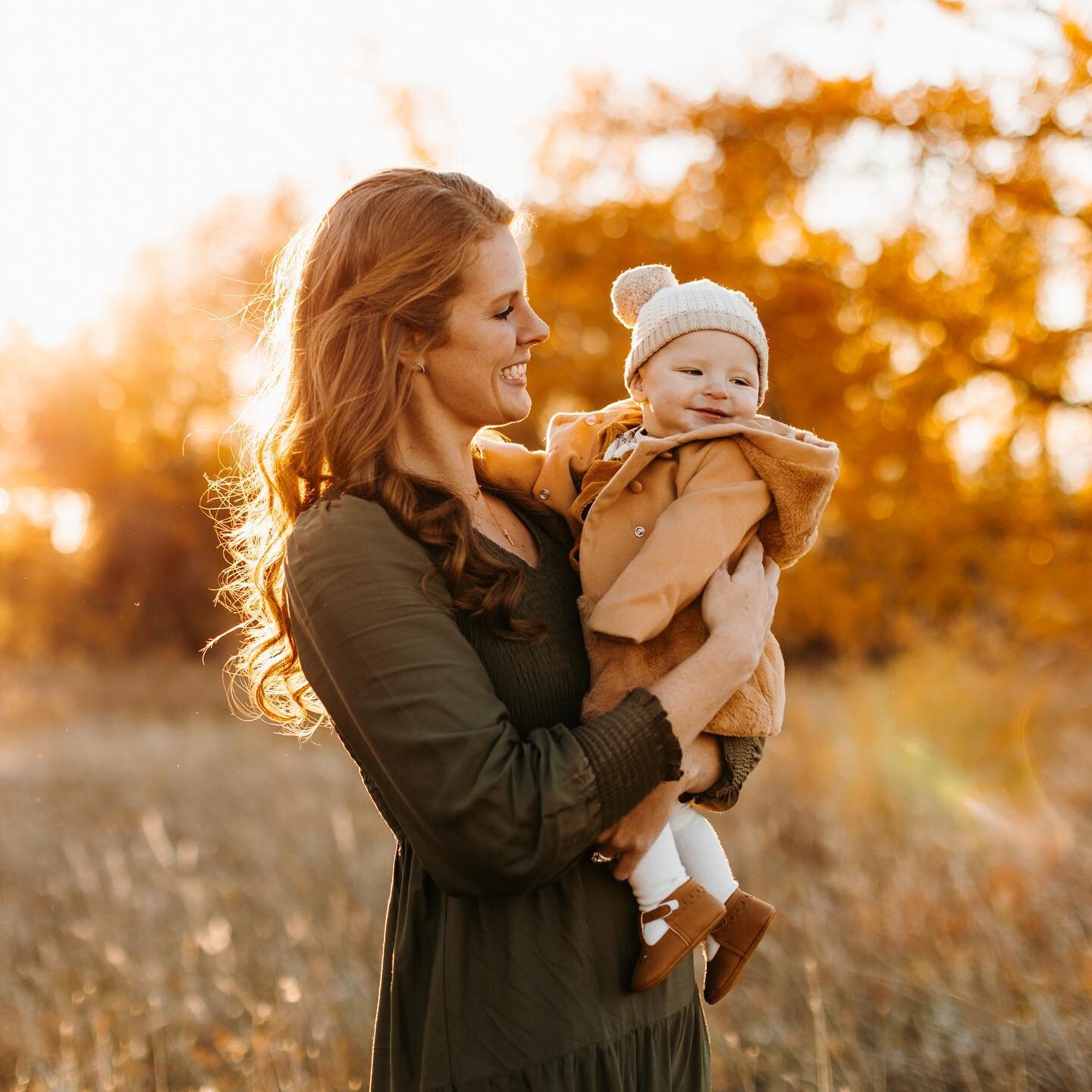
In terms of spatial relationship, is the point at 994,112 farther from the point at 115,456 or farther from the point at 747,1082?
the point at 115,456

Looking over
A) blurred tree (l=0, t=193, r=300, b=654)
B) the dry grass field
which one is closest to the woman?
the dry grass field

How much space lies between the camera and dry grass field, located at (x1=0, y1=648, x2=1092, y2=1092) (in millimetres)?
3680

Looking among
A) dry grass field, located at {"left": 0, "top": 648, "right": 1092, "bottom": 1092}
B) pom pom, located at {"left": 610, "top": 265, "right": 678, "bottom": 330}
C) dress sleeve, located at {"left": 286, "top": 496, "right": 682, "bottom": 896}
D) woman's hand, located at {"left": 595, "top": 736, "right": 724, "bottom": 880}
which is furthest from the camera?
dry grass field, located at {"left": 0, "top": 648, "right": 1092, "bottom": 1092}

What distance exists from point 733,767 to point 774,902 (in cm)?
336

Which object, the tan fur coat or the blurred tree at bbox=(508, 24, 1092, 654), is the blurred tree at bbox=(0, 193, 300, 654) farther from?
the tan fur coat

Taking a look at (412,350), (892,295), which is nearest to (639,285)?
(412,350)

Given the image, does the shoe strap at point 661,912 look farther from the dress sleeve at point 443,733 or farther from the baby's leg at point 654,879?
the dress sleeve at point 443,733

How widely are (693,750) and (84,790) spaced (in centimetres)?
771

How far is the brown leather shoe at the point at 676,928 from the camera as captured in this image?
1729mm

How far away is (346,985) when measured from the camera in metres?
4.29

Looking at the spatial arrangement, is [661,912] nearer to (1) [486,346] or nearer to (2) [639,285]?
(1) [486,346]

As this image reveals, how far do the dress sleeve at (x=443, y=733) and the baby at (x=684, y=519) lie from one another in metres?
0.22

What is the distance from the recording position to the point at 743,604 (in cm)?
181

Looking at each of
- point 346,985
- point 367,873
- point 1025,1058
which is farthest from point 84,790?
point 1025,1058
